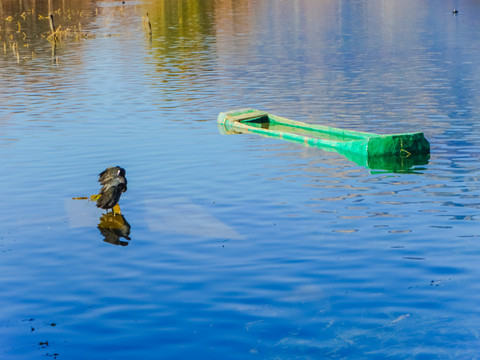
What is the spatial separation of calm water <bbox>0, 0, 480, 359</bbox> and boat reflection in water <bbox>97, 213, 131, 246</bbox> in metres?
0.12

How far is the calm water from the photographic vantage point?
39.7 ft

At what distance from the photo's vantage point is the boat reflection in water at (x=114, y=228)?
675 inches

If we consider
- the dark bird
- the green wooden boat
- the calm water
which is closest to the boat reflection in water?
the calm water

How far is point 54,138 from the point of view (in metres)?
29.4

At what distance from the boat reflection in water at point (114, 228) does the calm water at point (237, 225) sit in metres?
0.12

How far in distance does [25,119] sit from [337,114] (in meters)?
13.2

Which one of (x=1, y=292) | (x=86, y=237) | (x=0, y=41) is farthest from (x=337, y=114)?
(x=0, y=41)

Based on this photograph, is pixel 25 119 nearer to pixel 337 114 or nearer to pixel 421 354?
pixel 337 114

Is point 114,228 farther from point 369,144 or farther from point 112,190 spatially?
point 369,144

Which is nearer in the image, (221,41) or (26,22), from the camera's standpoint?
(221,41)

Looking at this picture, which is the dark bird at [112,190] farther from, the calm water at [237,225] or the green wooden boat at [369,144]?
the green wooden boat at [369,144]

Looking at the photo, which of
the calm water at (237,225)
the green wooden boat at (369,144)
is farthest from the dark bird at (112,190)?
the green wooden boat at (369,144)

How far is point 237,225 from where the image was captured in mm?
17500

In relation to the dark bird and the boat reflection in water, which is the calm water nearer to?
the boat reflection in water
